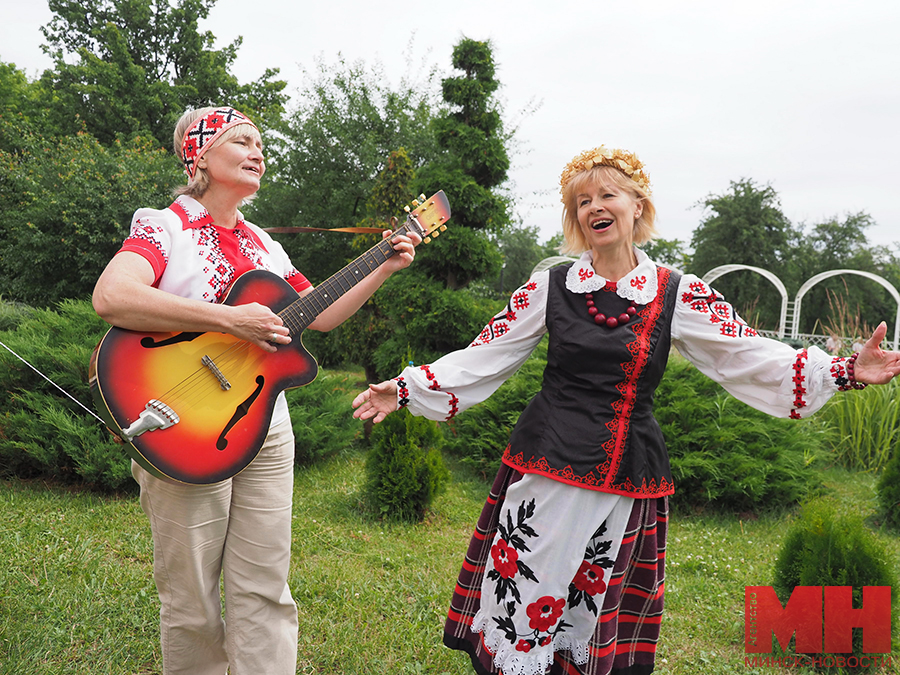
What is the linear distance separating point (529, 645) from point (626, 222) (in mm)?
1339

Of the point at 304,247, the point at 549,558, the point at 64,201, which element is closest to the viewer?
the point at 549,558

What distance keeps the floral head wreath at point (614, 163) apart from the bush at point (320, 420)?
3745 mm

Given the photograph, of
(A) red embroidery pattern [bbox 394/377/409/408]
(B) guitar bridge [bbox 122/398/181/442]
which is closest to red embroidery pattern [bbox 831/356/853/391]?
(A) red embroidery pattern [bbox 394/377/409/408]

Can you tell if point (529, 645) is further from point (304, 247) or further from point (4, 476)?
point (304, 247)

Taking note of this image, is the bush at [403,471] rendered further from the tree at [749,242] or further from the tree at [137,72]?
the tree at [749,242]

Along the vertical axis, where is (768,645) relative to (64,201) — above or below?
below

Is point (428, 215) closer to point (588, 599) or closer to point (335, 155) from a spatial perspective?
point (588, 599)

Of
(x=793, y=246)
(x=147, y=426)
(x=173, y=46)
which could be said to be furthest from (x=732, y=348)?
(x=793, y=246)

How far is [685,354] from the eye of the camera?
6.84 ft

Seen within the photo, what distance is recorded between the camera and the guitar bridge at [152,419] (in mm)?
1705

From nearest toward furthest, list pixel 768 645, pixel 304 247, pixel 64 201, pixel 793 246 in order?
pixel 768 645 < pixel 64 201 < pixel 304 247 < pixel 793 246

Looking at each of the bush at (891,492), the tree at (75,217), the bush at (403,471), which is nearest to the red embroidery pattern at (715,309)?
the bush at (403,471)

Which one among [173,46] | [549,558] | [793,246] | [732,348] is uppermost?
[173,46]

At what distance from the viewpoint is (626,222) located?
6.42 feet
